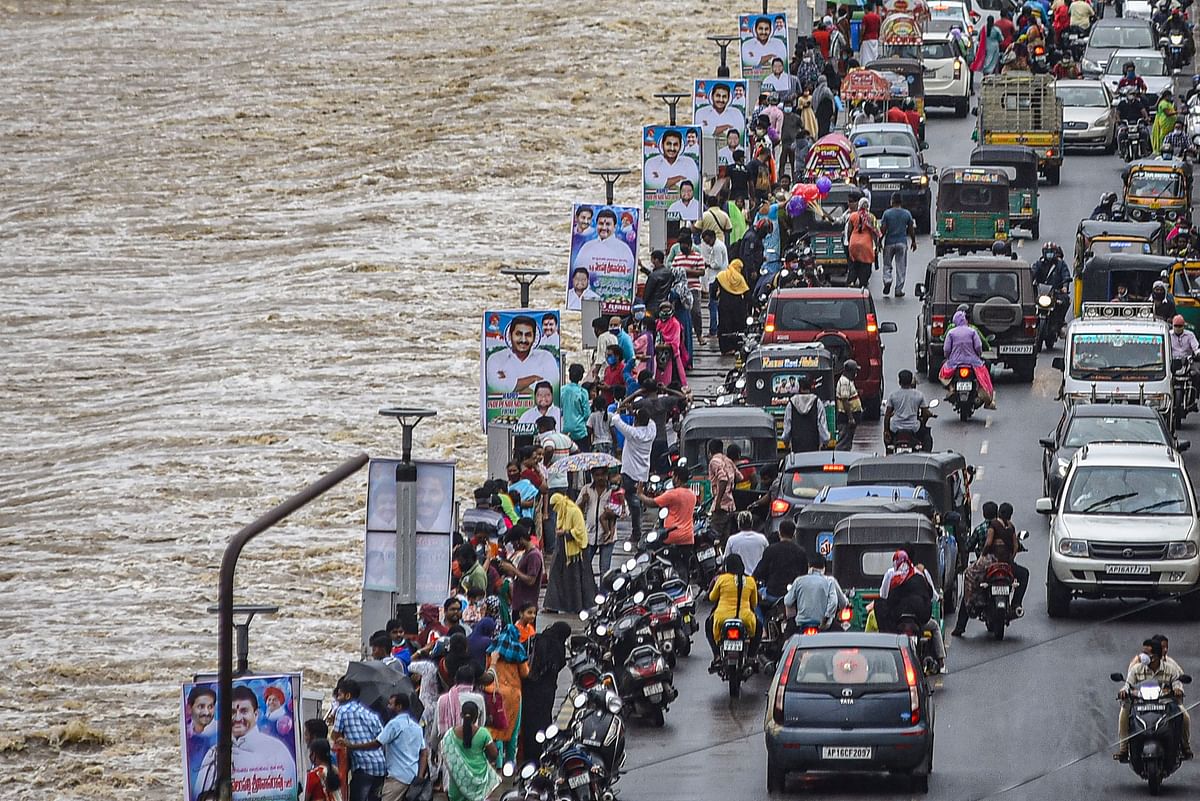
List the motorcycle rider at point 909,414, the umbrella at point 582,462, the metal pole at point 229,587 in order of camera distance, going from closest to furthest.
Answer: the metal pole at point 229,587
the umbrella at point 582,462
the motorcycle rider at point 909,414

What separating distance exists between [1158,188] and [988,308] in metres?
10.8

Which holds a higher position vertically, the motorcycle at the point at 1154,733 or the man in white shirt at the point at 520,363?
the man in white shirt at the point at 520,363

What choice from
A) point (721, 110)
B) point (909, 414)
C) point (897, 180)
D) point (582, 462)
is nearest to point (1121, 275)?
point (897, 180)

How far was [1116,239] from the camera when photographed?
4144cm

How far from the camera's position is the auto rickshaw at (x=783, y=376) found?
106ft

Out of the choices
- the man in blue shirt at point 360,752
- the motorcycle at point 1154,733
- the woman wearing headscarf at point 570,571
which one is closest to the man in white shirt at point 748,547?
the woman wearing headscarf at point 570,571

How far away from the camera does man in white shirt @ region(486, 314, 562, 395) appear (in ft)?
91.0

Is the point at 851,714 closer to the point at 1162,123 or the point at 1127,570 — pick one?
the point at 1127,570

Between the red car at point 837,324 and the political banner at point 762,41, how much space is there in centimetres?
1565

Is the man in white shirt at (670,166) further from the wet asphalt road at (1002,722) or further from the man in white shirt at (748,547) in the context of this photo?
the man in white shirt at (748,547)

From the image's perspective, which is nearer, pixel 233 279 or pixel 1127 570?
pixel 1127 570

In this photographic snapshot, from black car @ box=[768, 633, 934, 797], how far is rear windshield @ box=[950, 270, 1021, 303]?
17.1 metres

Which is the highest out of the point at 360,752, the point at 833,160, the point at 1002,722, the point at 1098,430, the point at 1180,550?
the point at 833,160

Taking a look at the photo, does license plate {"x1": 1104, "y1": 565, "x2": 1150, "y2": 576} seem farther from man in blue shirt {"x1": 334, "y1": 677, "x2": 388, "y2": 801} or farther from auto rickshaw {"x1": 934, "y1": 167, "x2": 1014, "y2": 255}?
auto rickshaw {"x1": 934, "y1": 167, "x2": 1014, "y2": 255}
